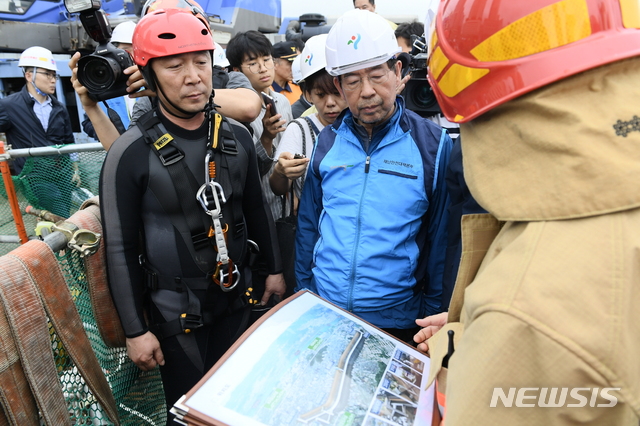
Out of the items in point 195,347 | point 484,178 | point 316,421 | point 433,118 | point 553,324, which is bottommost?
point 195,347

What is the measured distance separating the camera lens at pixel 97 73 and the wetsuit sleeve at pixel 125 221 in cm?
31

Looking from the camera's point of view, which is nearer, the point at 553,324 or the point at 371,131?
the point at 553,324

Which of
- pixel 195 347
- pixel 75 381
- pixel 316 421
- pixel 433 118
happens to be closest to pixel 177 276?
pixel 195 347

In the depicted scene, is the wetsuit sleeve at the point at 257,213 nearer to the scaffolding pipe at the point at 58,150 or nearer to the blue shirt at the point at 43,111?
the scaffolding pipe at the point at 58,150

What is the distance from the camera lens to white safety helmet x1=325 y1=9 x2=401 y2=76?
2.03 m

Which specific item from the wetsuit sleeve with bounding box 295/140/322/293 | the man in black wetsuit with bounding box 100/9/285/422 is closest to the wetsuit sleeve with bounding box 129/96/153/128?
the man in black wetsuit with bounding box 100/9/285/422

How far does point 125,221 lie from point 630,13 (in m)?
1.88

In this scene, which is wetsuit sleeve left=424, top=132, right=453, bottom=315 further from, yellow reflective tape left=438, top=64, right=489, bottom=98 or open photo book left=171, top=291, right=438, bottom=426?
yellow reflective tape left=438, top=64, right=489, bottom=98

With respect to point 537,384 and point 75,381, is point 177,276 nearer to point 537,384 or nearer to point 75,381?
point 75,381

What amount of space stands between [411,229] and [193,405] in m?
1.23

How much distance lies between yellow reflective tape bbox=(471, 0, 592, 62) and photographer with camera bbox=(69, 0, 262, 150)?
1623 mm

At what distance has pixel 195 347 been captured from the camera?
2.06 m

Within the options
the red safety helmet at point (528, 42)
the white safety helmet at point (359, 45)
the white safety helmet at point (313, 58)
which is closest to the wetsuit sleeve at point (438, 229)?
the white safety helmet at point (359, 45)

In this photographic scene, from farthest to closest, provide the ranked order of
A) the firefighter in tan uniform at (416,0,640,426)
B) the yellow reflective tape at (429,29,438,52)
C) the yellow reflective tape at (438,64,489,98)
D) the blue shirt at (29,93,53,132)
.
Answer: the blue shirt at (29,93,53,132), the yellow reflective tape at (429,29,438,52), the yellow reflective tape at (438,64,489,98), the firefighter in tan uniform at (416,0,640,426)
